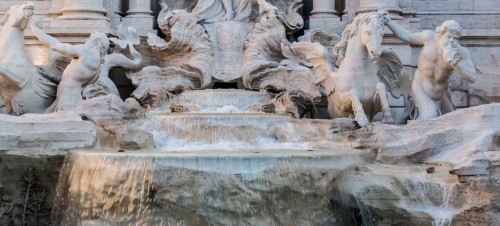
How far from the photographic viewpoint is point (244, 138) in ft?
34.2

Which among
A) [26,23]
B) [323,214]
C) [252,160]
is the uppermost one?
[26,23]

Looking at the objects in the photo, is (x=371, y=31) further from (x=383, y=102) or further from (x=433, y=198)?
(x=433, y=198)

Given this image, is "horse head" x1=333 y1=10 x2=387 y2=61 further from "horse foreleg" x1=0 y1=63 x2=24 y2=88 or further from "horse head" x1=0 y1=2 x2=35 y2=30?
"horse foreleg" x1=0 y1=63 x2=24 y2=88

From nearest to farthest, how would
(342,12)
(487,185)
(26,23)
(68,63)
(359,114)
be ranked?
(487,185)
(359,114)
(26,23)
(68,63)
(342,12)

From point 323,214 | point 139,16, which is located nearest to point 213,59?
point 139,16

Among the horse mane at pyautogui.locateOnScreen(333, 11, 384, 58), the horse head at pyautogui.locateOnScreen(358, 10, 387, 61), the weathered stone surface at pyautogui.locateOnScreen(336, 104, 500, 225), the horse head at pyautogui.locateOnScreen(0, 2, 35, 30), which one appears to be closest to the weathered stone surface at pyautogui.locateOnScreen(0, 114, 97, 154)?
the horse head at pyautogui.locateOnScreen(0, 2, 35, 30)

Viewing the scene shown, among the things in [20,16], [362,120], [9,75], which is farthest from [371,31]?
[9,75]

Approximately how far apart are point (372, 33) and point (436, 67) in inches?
35.8

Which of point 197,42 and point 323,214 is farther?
point 197,42

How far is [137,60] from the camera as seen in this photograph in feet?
44.2

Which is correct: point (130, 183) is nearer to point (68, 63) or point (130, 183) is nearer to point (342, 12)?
point (68, 63)

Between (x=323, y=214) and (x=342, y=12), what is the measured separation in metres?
6.76

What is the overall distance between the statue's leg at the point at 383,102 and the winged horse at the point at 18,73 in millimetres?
4495

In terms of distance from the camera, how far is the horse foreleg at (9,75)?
11.7 m
